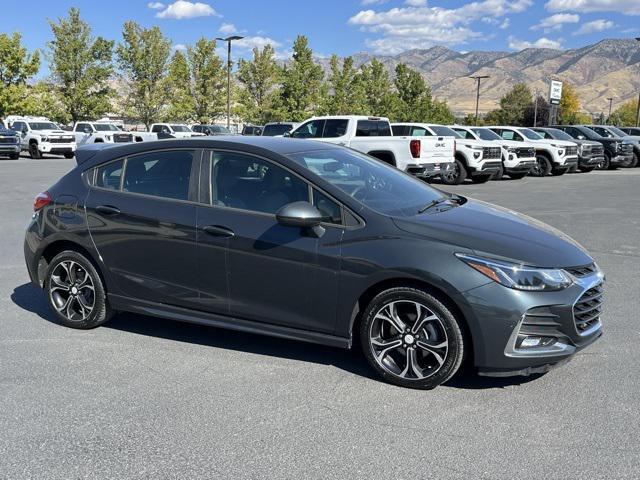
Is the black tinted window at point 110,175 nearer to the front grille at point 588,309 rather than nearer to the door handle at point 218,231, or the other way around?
the door handle at point 218,231

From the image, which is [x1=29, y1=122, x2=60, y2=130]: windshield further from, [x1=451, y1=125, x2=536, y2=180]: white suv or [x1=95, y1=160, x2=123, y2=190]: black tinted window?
[x1=95, y1=160, x2=123, y2=190]: black tinted window

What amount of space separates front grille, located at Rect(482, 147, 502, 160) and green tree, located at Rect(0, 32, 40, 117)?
34757 mm

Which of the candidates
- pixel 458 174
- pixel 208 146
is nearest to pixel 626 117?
pixel 458 174

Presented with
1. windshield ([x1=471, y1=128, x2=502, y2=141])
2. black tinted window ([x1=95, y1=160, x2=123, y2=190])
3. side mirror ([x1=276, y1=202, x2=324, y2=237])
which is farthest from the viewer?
windshield ([x1=471, y1=128, x2=502, y2=141])

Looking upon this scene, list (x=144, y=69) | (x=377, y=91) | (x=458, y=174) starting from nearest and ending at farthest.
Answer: (x=458, y=174)
(x=144, y=69)
(x=377, y=91)

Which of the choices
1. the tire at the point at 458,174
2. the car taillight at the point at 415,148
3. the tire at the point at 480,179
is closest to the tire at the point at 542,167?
the tire at the point at 480,179

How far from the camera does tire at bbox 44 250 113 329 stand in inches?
203

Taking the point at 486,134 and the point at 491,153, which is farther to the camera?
the point at 486,134

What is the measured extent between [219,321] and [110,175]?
1.58m

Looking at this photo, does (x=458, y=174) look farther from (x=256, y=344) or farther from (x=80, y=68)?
(x=80, y=68)

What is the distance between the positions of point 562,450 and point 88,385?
9.55 feet

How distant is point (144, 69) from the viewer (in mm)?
49625

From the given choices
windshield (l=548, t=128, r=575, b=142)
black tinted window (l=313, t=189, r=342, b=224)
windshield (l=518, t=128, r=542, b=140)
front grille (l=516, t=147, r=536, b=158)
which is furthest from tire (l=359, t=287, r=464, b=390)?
windshield (l=548, t=128, r=575, b=142)

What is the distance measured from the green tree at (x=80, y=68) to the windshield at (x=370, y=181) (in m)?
45.6
